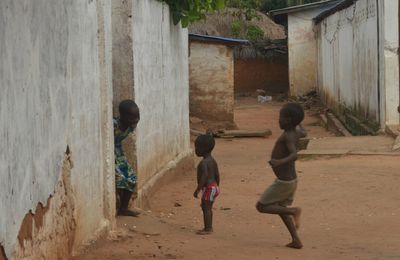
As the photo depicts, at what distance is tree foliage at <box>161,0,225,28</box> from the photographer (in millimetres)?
11156

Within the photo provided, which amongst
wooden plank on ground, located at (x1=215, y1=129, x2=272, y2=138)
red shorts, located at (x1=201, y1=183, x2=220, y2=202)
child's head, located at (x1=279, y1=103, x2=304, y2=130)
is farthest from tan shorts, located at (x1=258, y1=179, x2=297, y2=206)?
Answer: wooden plank on ground, located at (x1=215, y1=129, x2=272, y2=138)

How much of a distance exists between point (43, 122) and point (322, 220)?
4289mm

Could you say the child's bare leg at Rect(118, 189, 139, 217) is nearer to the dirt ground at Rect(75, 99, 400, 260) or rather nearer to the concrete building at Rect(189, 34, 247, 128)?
the dirt ground at Rect(75, 99, 400, 260)

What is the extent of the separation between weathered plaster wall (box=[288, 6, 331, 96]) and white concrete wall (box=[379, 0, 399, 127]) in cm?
1683

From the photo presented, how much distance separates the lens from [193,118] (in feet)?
63.9

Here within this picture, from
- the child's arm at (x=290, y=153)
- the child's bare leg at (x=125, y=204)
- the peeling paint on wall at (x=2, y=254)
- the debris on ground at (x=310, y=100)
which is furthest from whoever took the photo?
the debris on ground at (x=310, y=100)

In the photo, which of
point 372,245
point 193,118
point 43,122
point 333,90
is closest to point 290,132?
point 372,245

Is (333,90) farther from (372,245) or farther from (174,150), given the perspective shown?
(372,245)

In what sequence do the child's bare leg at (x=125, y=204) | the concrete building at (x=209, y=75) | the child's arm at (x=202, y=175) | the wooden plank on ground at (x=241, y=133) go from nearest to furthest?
the child's arm at (x=202, y=175)
the child's bare leg at (x=125, y=204)
the wooden plank on ground at (x=241, y=133)
the concrete building at (x=209, y=75)

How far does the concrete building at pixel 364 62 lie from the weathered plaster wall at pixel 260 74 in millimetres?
8913

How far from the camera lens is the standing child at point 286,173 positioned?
6.82 metres

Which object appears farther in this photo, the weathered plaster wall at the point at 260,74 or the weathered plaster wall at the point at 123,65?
the weathered plaster wall at the point at 260,74

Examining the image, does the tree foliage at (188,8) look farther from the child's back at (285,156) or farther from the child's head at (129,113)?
the child's back at (285,156)

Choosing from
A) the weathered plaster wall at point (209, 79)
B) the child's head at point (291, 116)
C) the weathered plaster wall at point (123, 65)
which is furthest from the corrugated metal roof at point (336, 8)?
the child's head at point (291, 116)
